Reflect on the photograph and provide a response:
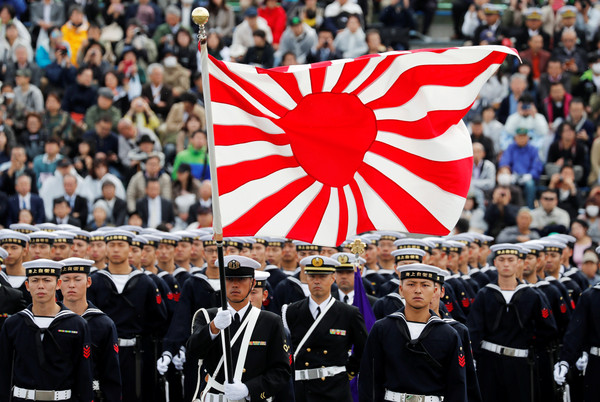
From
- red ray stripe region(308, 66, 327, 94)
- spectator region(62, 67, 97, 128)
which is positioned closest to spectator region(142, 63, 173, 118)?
spectator region(62, 67, 97, 128)

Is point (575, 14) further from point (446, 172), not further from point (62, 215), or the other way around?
point (446, 172)

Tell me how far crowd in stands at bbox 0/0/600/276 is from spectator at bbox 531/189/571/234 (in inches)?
0.9

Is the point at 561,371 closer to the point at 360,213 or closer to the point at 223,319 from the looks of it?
the point at 360,213

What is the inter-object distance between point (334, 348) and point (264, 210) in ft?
10.2

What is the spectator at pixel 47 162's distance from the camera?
20.7 meters

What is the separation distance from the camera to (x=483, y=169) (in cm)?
2161

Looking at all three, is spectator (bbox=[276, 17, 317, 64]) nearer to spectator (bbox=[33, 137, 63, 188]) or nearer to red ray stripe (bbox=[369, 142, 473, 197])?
spectator (bbox=[33, 137, 63, 188])

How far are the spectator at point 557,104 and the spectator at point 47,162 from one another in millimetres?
9525

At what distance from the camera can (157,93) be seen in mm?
23609

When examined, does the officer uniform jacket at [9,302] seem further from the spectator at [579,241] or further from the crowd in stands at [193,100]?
the spectator at [579,241]

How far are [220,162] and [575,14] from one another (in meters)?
18.0

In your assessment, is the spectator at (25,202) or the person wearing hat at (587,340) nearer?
the person wearing hat at (587,340)

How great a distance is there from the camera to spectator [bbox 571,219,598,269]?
63.8 feet

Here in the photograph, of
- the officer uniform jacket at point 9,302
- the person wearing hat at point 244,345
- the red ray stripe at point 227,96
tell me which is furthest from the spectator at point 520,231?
the red ray stripe at point 227,96
